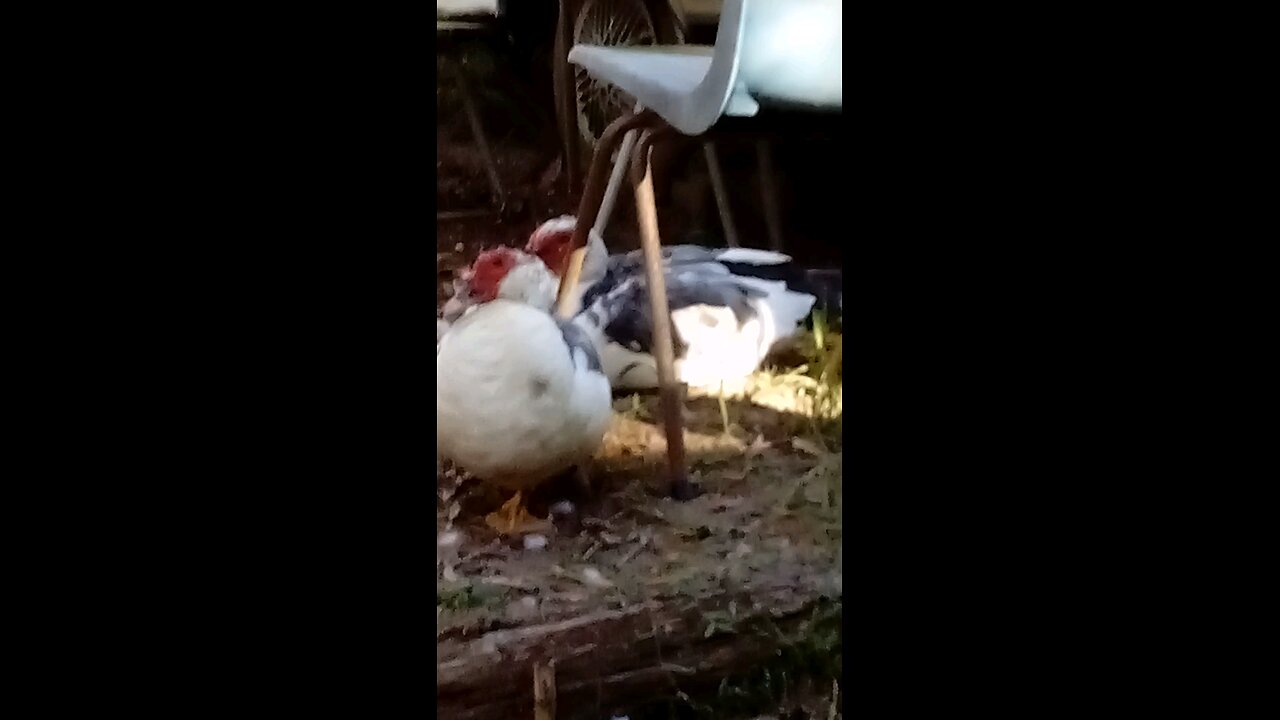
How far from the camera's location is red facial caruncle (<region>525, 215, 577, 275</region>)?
2.26 ft

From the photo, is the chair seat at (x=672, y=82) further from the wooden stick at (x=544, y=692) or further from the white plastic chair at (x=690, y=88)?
the wooden stick at (x=544, y=692)

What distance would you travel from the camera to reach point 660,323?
738 millimetres

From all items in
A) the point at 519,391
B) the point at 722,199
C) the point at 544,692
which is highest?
the point at 722,199

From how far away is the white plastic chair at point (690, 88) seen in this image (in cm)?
70

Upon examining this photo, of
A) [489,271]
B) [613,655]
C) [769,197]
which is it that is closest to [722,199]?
[769,197]

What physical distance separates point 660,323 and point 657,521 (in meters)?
0.12

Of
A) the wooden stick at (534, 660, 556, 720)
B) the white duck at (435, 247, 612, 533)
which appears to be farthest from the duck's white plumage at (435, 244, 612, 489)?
the wooden stick at (534, 660, 556, 720)

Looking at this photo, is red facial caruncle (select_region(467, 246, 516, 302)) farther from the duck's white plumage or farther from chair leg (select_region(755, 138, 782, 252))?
chair leg (select_region(755, 138, 782, 252))

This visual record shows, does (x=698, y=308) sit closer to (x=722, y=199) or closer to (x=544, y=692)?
(x=722, y=199)

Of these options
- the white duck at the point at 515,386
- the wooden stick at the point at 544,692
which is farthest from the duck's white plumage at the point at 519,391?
the wooden stick at the point at 544,692

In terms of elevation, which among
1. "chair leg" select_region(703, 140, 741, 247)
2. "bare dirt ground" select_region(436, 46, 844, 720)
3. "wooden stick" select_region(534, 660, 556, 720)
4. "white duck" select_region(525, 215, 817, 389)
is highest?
"chair leg" select_region(703, 140, 741, 247)

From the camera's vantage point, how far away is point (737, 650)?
694 mm
